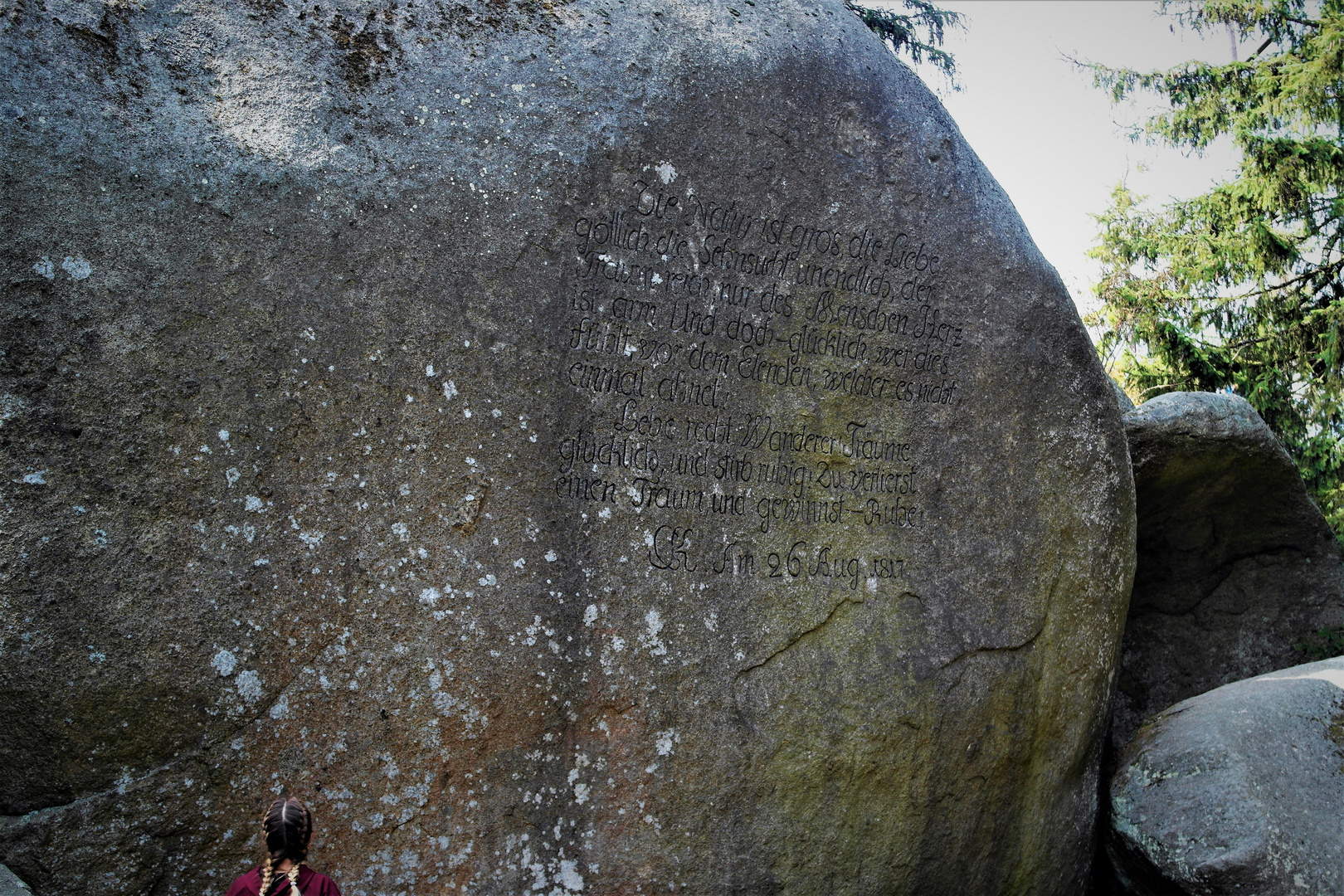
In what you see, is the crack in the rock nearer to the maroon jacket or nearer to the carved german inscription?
the carved german inscription

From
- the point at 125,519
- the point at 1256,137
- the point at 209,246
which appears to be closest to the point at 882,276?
the point at 209,246

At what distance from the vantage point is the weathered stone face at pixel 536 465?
2.62 m

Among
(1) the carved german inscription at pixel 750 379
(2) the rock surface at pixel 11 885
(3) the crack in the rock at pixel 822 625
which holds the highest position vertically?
(1) the carved german inscription at pixel 750 379

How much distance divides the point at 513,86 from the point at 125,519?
6.00ft

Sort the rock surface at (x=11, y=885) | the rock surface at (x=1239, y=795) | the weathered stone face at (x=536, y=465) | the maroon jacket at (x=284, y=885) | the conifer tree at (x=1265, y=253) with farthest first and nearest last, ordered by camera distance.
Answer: the conifer tree at (x=1265, y=253)
the rock surface at (x=1239, y=795)
the weathered stone face at (x=536, y=465)
the rock surface at (x=11, y=885)
the maroon jacket at (x=284, y=885)

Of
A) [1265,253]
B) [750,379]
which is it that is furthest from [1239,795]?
[1265,253]

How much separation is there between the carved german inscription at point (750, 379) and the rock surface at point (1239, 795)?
1.30 meters

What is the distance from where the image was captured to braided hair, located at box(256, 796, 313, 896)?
6.64 ft

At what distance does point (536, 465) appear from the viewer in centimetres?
301

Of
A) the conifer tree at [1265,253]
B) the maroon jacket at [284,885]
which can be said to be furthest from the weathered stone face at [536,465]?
the conifer tree at [1265,253]

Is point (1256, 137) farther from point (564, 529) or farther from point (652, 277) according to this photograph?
point (564, 529)

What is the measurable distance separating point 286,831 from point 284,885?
0.37 feet

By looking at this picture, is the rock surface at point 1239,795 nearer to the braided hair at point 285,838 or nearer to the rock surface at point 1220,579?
the rock surface at point 1220,579

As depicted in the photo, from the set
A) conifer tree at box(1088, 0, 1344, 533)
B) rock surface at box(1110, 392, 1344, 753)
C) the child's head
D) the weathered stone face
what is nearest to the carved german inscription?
the weathered stone face
